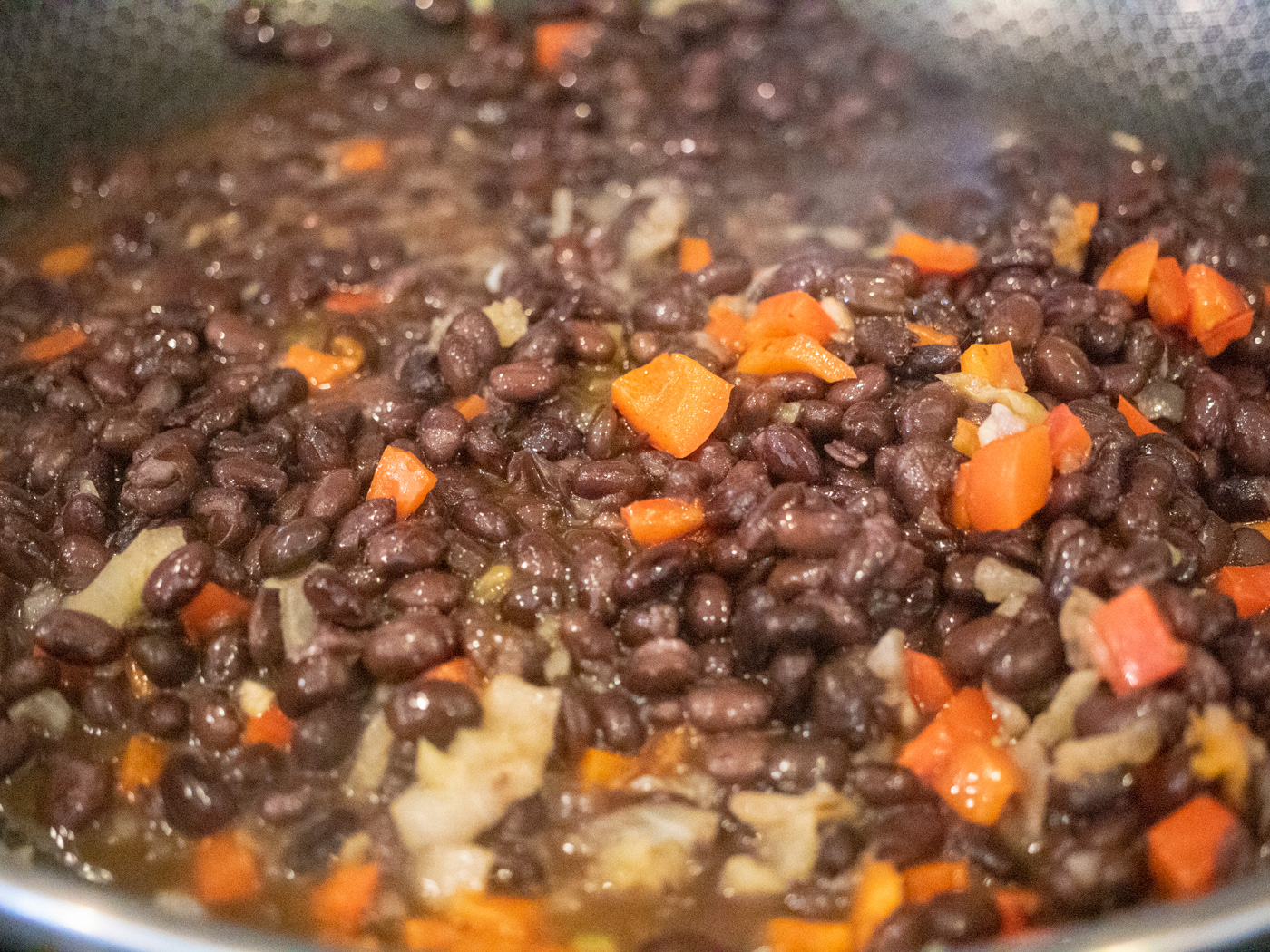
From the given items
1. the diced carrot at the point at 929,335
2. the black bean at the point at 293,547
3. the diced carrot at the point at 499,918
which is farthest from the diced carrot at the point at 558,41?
the diced carrot at the point at 499,918

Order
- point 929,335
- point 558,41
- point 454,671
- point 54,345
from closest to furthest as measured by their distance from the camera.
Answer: point 454,671, point 929,335, point 54,345, point 558,41

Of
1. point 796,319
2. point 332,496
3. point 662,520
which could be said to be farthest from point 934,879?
point 332,496

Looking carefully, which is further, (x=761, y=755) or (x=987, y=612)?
(x=987, y=612)

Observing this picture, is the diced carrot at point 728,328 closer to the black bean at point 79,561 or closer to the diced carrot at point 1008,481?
the diced carrot at point 1008,481

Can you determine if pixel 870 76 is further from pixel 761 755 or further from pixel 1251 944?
pixel 1251 944

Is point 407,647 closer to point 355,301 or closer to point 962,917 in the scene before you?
point 962,917

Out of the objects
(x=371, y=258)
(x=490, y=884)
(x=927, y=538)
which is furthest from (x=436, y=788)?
(x=371, y=258)

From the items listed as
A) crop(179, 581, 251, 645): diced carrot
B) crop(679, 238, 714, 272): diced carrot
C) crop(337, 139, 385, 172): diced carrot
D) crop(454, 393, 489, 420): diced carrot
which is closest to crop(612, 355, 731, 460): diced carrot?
crop(454, 393, 489, 420): diced carrot
